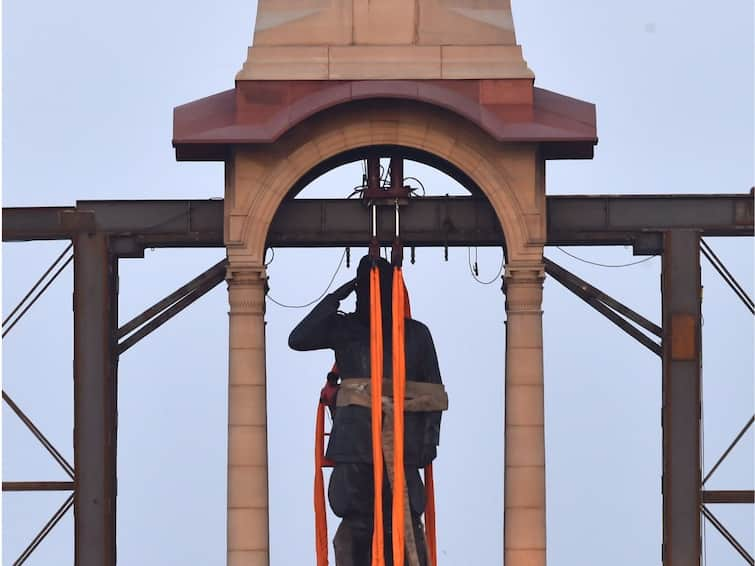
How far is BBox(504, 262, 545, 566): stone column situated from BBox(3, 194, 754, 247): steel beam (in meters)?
1.02

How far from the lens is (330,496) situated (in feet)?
179

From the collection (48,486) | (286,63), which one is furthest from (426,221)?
(48,486)

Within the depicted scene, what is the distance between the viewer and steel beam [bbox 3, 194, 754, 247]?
56125 millimetres

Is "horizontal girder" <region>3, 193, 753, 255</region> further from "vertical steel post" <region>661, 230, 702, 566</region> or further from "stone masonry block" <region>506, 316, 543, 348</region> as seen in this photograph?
"stone masonry block" <region>506, 316, 543, 348</region>

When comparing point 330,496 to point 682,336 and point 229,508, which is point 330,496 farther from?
point 682,336

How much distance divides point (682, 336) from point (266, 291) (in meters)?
5.08

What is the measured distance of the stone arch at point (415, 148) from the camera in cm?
5547

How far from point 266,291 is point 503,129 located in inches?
136

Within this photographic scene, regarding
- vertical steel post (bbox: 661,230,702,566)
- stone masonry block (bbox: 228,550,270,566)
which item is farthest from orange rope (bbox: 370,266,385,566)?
vertical steel post (bbox: 661,230,702,566)

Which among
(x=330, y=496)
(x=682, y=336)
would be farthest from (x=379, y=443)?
(x=682, y=336)

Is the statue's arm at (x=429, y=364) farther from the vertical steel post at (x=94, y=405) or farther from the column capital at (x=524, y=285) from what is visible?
the vertical steel post at (x=94, y=405)

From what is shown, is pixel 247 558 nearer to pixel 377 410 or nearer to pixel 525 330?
pixel 377 410

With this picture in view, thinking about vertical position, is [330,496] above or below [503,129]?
below

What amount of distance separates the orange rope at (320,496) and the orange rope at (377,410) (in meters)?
1.00
